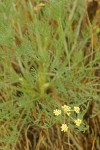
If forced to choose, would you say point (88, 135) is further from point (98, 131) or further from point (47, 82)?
point (47, 82)

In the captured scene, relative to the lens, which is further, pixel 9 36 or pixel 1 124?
pixel 1 124

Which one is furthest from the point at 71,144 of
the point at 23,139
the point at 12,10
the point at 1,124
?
the point at 12,10

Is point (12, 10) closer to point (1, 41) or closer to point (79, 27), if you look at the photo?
point (1, 41)

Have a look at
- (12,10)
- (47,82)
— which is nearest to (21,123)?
(47,82)

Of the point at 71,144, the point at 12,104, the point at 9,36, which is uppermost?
the point at 9,36

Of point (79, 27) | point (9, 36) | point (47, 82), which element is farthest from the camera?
point (79, 27)

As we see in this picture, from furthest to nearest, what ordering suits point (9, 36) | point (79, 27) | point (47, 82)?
point (79, 27)
point (47, 82)
point (9, 36)

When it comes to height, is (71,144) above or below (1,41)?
below
